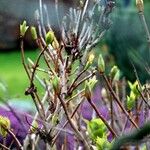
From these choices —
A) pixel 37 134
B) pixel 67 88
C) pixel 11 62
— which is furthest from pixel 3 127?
pixel 11 62

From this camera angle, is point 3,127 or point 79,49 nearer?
point 3,127

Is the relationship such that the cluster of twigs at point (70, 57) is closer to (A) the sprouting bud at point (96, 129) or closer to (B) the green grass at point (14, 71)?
(A) the sprouting bud at point (96, 129)

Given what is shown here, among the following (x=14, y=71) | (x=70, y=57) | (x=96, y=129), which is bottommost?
(x=14, y=71)

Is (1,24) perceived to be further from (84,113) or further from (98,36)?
(98,36)

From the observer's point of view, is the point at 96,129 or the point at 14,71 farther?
the point at 14,71

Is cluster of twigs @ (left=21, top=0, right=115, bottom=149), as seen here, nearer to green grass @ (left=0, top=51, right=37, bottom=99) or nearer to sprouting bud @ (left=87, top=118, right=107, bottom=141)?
sprouting bud @ (left=87, top=118, right=107, bottom=141)

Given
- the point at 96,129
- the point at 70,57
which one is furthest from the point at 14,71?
the point at 96,129

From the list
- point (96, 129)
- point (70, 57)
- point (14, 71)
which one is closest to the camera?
point (96, 129)

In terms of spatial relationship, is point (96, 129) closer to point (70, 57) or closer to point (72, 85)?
point (72, 85)
